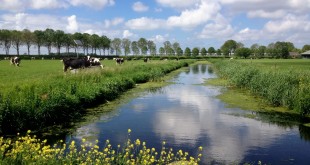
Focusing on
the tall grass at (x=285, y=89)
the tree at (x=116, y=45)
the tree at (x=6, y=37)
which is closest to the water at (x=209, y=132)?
the tall grass at (x=285, y=89)

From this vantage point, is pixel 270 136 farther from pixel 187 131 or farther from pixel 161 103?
pixel 161 103

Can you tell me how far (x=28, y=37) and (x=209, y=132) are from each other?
12874 cm

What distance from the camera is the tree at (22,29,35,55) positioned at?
129625mm

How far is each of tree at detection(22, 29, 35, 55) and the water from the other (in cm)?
12035

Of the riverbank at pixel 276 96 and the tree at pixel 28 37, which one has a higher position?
the tree at pixel 28 37

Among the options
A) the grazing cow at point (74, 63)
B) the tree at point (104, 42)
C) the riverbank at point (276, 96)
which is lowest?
the riverbank at point (276, 96)

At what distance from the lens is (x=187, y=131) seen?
48.2 ft

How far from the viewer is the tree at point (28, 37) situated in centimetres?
12962

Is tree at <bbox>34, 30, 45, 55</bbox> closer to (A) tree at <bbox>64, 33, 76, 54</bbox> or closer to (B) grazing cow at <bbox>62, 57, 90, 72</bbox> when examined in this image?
(A) tree at <bbox>64, 33, 76, 54</bbox>

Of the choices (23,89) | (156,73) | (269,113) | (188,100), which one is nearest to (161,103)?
(188,100)

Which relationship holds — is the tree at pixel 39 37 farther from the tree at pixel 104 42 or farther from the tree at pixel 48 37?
the tree at pixel 104 42

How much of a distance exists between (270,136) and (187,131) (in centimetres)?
355

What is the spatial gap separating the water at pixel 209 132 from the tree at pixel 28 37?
120 metres

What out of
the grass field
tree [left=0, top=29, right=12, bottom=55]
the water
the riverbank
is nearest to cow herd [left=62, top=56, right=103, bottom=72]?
the water
